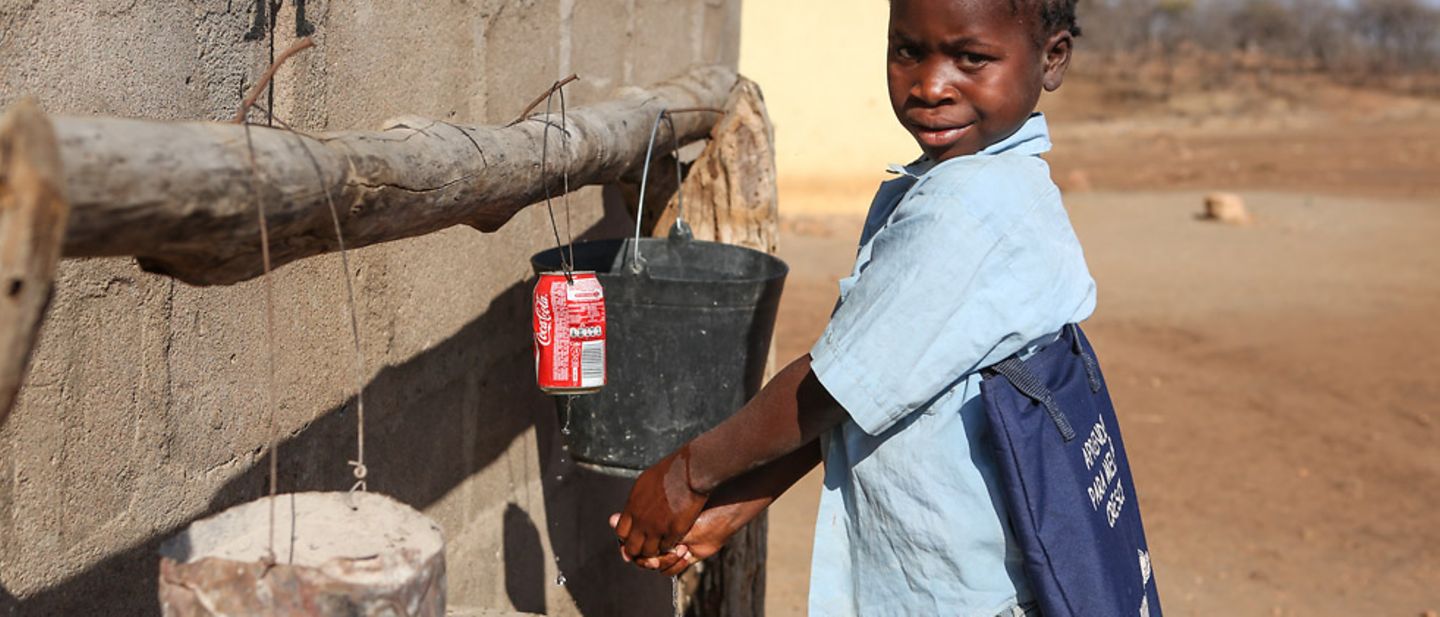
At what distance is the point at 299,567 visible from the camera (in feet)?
4.19

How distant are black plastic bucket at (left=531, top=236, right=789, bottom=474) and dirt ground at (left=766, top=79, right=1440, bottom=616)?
6.44 feet

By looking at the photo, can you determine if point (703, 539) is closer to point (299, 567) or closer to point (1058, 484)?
point (1058, 484)

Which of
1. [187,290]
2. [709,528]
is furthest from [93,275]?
[709,528]

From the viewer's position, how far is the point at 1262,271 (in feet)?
32.9

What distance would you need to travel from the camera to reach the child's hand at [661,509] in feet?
6.53

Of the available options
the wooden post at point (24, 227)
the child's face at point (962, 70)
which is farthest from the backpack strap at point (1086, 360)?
the wooden post at point (24, 227)

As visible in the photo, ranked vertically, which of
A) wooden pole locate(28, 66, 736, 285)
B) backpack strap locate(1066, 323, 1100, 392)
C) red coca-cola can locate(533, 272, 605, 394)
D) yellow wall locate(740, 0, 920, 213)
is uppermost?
wooden pole locate(28, 66, 736, 285)

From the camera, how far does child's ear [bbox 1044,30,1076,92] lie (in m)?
1.89

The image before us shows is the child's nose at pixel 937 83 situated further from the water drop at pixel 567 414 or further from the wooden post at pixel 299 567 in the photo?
the water drop at pixel 567 414

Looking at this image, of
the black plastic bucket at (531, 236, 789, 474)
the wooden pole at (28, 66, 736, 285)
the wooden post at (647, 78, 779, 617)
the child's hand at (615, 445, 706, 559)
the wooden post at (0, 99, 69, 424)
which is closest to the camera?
the wooden post at (0, 99, 69, 424)

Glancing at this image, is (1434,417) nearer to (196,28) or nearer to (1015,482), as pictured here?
(1015,482)

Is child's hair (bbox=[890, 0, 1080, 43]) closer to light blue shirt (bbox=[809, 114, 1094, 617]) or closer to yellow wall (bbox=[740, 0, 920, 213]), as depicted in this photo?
light blue shirt (bbox=[809, 114, 1094, 617])

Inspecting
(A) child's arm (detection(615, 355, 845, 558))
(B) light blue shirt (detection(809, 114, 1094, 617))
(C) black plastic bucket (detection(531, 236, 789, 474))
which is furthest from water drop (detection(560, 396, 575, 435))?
(B) light blue shirt (detection(809, 114, 1094, 617))

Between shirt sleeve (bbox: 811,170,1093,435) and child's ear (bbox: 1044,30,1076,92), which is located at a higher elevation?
child's ear (bbox: 1044,30,1076,92)
